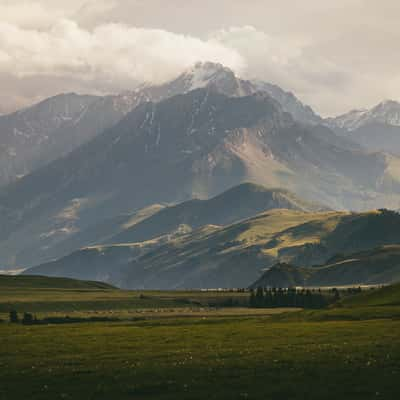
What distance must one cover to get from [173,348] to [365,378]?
27.2 metres

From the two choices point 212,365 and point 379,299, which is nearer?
point 212,365

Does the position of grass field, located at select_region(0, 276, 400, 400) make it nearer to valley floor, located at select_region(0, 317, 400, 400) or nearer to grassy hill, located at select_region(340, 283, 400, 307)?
valley floor, located at select_region(0, 317, 400, 400)

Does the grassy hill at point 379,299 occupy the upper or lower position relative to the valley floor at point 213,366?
upper

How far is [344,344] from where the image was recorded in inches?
3086

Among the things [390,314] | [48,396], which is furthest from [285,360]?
[390,314]

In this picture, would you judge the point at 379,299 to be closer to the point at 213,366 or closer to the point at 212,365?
the point at 212,365

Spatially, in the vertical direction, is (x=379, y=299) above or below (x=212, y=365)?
above

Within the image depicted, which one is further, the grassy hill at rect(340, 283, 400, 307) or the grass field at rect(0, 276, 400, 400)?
the grassy hill at rect(340, 283, 400, 307)

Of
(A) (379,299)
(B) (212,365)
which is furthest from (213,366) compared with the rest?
(A) (379,299)

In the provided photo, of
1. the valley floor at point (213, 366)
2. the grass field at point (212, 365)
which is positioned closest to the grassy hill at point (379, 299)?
the grass field at point (212, 365)

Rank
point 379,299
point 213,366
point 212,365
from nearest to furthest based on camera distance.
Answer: point 213,366 < point 212,365 < point 379,299

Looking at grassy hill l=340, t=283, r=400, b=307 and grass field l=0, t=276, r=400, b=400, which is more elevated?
grassy hill l=340, t=283, r=400, b=307

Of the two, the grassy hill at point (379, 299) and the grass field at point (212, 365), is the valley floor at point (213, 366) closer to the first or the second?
the grass field at point (212, 365)

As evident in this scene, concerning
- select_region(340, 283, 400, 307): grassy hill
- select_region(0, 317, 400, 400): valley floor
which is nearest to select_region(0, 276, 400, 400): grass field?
select_region(0, 317, 400, 400): valley floor
